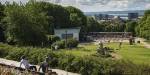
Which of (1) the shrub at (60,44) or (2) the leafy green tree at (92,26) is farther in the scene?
(2) the leafy green tree at (92,26)

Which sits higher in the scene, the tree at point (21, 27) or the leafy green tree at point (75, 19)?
the tree at point (21, 27)

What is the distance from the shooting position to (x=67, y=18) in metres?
106

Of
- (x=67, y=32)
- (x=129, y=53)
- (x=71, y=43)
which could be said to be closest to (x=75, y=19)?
(x=67, y=32)

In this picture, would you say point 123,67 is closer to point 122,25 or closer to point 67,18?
point 67,18

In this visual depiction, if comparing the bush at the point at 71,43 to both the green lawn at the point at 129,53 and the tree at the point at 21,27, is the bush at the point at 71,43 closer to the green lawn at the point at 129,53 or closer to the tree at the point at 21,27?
the green lawn at the point at 129,53

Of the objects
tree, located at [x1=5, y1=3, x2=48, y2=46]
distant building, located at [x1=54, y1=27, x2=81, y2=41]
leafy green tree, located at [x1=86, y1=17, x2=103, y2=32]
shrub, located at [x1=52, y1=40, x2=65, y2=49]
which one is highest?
tree, located at [x1=5, y1=3, x2=48, y2=46]

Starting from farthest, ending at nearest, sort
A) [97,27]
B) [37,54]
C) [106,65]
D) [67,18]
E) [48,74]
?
[97,27], [67,18], [37,54], [106,65], [48,74]

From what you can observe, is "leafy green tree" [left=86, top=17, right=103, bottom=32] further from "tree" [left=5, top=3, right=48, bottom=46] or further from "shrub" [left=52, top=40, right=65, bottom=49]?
"tree" [left=5, top=3, right=48, bottom=46]

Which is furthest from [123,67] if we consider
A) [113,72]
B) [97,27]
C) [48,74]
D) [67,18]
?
[97,27]

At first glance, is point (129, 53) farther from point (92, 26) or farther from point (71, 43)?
point (92, 26)

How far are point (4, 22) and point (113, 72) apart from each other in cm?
3034

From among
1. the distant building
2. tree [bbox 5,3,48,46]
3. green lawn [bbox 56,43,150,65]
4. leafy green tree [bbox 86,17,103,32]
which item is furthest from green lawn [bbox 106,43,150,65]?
leafy green tree [bbox 86,17,103,32]

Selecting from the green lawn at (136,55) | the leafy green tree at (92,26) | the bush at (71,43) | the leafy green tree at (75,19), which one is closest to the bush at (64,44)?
the bush at (71,43)

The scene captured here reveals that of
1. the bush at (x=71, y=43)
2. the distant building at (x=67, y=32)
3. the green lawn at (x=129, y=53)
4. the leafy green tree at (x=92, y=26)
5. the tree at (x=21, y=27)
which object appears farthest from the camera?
the leafy green tree at (x=92, y=26)
